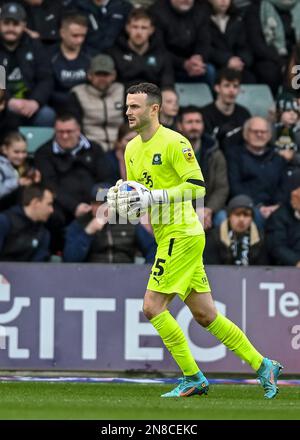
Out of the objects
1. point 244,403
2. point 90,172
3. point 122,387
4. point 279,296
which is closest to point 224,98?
point 90,172

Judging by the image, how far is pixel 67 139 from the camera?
15375 millimetres

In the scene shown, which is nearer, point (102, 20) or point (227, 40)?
point (102, 20)

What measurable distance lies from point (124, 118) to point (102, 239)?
6.82ft

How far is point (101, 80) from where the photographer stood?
1598cm

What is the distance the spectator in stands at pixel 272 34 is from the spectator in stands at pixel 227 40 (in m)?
0.11

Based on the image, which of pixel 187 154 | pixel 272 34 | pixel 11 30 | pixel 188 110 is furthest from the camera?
pixel 272 34

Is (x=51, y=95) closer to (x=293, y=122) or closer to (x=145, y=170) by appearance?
(x=293, y=122)

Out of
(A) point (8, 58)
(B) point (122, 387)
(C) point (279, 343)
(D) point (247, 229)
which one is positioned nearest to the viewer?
(B) point (122, 387)

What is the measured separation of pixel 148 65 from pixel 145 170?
542 cm

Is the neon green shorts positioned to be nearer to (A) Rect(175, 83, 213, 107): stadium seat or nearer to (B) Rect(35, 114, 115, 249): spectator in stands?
(B) Rect(35, 114, 115, 249): spectator in stands

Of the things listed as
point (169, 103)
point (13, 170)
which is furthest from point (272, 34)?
point (13, 170)

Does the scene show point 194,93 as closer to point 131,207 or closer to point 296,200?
point 296,200

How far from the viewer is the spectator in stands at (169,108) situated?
1584 centimetres

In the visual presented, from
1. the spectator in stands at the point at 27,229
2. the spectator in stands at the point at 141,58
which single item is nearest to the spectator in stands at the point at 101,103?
the spectator in stands at the point at 141,58
